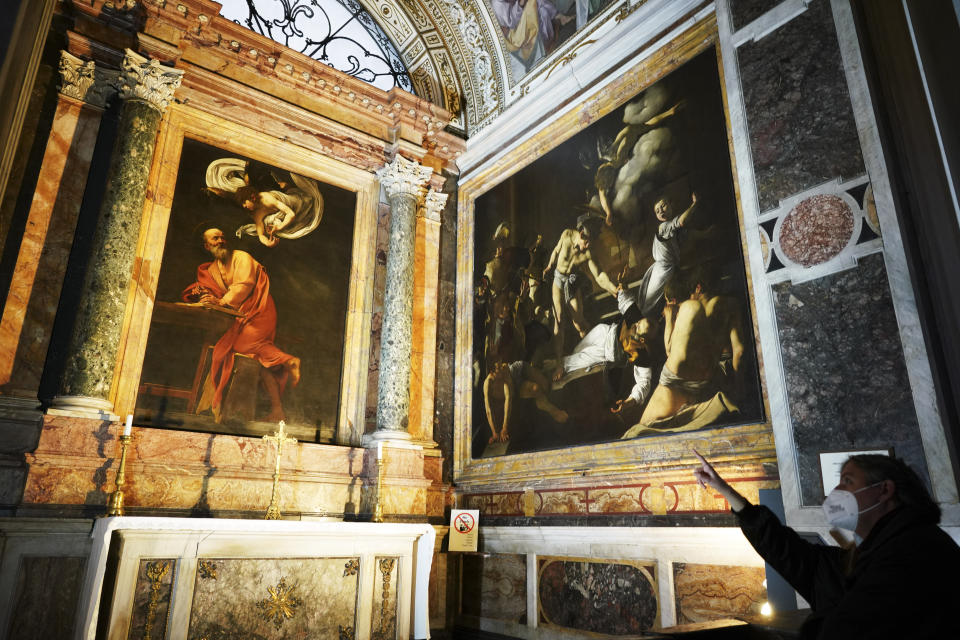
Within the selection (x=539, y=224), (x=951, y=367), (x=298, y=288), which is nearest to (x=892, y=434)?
(x=951, y=367)

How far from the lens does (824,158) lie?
191 inches

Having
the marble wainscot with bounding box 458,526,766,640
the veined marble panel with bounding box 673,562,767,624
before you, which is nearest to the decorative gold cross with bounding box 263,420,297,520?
the marble wainscot with bounding box 458,526,766,640

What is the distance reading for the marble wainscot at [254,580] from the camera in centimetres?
500

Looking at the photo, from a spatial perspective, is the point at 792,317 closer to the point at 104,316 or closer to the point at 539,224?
the point at 539,224

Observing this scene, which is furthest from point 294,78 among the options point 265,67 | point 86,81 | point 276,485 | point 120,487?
point 120,487

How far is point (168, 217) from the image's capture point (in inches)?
290

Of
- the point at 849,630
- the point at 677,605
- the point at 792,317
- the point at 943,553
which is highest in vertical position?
the point at 792,317

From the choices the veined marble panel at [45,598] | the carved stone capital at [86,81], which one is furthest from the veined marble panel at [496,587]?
the carved stone capital at [86,81]

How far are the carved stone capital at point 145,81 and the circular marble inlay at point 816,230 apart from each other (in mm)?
6630

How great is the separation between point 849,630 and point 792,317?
3.06 metres

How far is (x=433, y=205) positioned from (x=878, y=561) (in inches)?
313

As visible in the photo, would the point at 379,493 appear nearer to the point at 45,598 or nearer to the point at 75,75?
the point at 45,598

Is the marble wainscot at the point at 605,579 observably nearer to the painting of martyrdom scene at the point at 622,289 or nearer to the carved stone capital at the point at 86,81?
the painting of martyrdom scene at the point at 622,289

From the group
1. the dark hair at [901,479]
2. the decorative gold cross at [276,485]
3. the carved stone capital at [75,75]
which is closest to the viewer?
the dark hair at [901,479]
